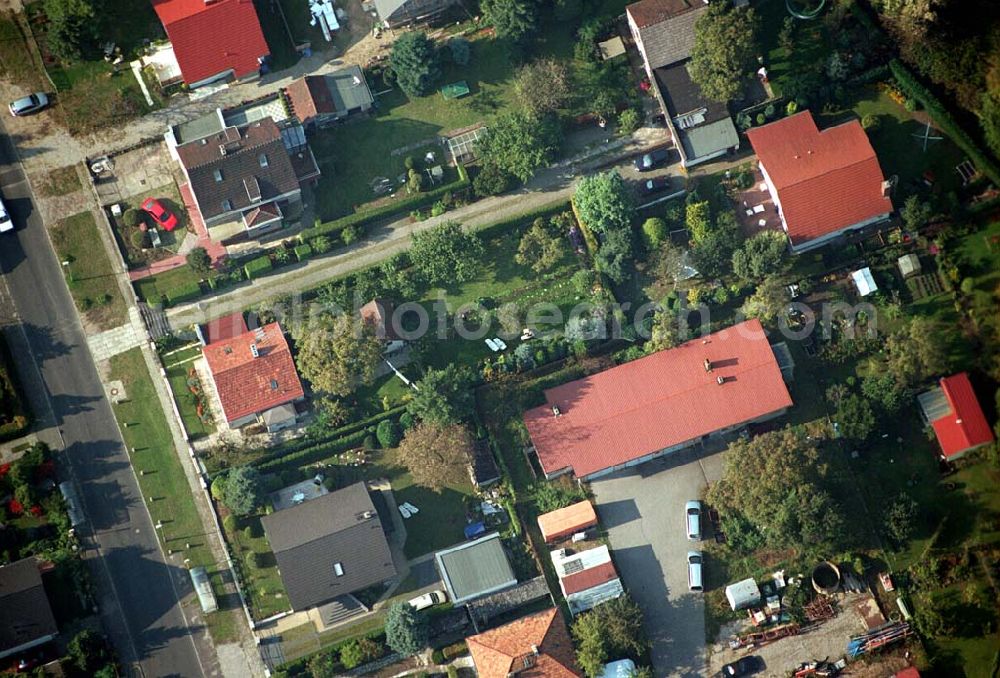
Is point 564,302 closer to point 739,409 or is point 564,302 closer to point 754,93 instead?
point 739,409

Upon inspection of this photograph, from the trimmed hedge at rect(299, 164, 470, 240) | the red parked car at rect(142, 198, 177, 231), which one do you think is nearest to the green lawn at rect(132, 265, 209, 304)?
the red parked car at rect(142, 198, 177, 231)

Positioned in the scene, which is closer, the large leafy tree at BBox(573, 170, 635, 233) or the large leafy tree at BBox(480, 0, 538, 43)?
the large leafy tree at BBox(573, 170, 635, 233)

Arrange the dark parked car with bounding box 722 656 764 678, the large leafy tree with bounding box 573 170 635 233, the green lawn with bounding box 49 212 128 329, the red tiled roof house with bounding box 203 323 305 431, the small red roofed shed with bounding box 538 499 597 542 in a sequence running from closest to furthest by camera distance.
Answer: the dark parked car with bounding box 722 656 764 678 < the small red roofed shed with bounding box 538 499 597 542 < the red tiled roof house with bounding box 203 323 305 431 < the large leafy tree with bounding box 573 170 635 233 < the green lawn with bounding box 49 212 128 329

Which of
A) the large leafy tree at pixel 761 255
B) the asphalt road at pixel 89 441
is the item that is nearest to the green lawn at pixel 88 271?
the asphalt road at pixel 89 441

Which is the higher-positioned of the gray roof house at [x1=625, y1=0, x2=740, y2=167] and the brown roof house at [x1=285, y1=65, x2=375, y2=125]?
the brown roof house at [x1=285, y1=65, x2=375, y2=125]

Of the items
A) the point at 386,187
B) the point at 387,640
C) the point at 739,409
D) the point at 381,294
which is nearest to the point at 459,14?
the point at 386,187

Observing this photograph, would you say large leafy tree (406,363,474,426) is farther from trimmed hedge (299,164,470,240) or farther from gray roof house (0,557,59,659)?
gray roof house (0,557,59,659)
